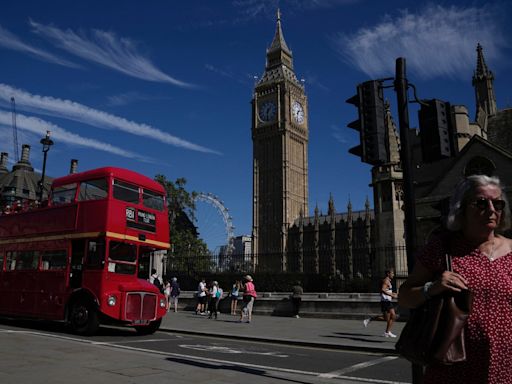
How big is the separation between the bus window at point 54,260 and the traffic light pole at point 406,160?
33.4 feet

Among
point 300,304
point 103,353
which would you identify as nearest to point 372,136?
point 103,353

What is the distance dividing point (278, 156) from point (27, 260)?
89200 mm

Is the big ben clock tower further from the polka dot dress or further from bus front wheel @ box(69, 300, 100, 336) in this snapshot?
the polka dot dress

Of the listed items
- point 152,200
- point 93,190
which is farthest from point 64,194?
point 152,200

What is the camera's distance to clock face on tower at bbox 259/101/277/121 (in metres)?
102

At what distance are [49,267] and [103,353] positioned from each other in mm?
6035

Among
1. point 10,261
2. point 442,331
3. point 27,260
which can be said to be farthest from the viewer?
point 10,261

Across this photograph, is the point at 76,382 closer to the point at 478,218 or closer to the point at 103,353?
the point at 103,353

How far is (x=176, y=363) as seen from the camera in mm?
7707

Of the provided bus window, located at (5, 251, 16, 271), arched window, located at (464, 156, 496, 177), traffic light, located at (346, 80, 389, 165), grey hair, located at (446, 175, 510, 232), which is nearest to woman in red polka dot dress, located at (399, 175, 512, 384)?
grey hair, located at (446, 175, 510, 232)

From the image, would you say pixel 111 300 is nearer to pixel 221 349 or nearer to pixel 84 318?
pixel 84 318

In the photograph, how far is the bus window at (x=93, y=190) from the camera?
1236cm

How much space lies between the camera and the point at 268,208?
4013 inches

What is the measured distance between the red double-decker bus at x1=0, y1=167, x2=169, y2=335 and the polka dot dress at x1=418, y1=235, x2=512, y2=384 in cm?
1064
